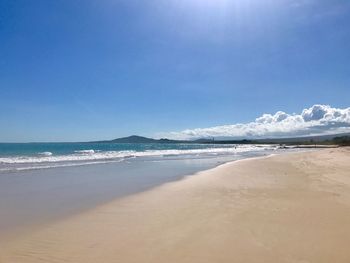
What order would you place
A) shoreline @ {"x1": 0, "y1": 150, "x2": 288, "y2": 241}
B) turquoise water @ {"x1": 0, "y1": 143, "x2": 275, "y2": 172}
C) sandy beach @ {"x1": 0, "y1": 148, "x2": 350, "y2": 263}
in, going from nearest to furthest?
sandy beach @ {"x1": 0, "y1": 148, "x2": 350, "y2": 263} → shoreline @ {"x1": 0, "y1": 150, "x2": 288, "y2": 241} → turquoise water @ {"x1": 0, "y1": 143, "x2": 275, "y2": 172}

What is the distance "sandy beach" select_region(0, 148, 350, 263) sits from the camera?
16.3ft

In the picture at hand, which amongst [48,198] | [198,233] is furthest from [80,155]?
[198,233]

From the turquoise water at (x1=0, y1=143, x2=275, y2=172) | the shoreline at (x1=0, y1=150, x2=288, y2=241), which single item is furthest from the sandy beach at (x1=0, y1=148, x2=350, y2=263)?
the turquoise water at (x1=0, y1=143, x2=275, y2=172)

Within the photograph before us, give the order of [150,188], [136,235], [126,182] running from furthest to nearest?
[126,182], [150,188], [136,235]

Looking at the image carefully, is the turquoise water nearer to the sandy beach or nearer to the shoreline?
the shoreline

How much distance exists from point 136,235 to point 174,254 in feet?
4.06

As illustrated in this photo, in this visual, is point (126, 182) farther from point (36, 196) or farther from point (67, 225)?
point (67, 225)

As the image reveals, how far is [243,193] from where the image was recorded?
10.5 metres

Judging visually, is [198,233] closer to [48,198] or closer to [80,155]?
[48,198]

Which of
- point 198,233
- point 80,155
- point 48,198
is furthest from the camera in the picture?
point 80,155

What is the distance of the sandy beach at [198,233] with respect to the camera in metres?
4.97

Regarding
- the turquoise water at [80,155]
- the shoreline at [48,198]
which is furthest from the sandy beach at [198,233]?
the turquoise water at [80,155]

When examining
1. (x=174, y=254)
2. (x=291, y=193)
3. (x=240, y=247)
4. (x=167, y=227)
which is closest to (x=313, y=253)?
(x=240, y=247)

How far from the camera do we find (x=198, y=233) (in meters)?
6.01
